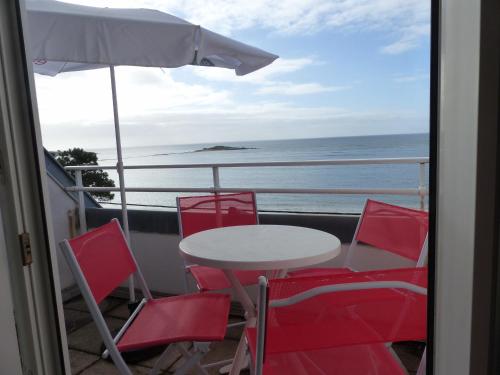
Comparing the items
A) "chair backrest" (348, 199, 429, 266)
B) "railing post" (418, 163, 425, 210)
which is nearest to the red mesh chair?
"chair backrest" (348, 199, 429, 266)

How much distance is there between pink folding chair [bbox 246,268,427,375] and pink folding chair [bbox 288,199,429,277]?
2.80 ft

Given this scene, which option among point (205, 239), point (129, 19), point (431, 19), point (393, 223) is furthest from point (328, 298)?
point (129, 19)

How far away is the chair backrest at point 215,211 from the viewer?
102 inches

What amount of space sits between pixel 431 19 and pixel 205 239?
5.34 ft

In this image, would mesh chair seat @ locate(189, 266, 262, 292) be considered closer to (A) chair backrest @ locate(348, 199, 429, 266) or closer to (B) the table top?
(B) the table top

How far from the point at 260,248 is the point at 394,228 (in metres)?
0.83

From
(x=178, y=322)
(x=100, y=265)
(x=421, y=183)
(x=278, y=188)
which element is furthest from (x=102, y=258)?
(x=421, y=183)

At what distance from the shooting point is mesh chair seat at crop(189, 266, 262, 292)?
2137 millimetres

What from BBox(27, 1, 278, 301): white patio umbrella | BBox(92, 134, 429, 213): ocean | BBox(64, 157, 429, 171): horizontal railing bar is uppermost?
BBox(27, 1, 278, 301): white patio umbrella

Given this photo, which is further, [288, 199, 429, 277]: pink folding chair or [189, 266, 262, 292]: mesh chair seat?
[189, 266, 262, 292]: mesh chair seat

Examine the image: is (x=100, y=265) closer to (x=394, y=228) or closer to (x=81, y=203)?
(x=394, y=228)

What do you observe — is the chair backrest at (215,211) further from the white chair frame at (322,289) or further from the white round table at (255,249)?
the white chair frame at (322,289)

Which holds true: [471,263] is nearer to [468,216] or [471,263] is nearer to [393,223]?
[468,216]

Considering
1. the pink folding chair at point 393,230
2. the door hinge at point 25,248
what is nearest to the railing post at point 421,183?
the pink folding chair at point 393,230
